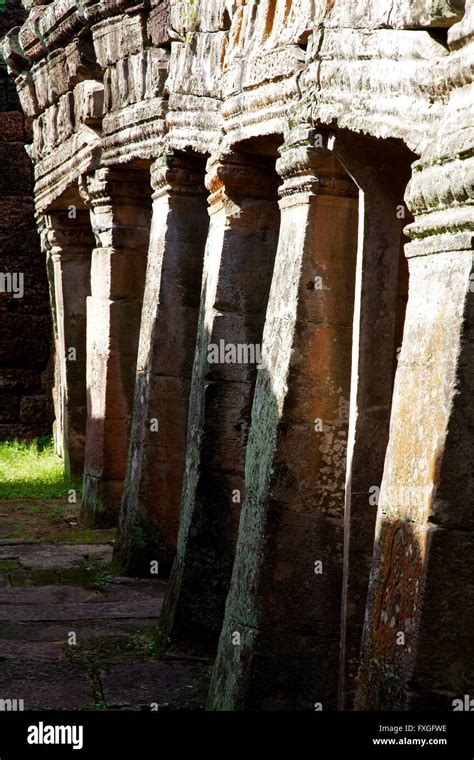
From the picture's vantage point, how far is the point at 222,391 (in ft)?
24.8

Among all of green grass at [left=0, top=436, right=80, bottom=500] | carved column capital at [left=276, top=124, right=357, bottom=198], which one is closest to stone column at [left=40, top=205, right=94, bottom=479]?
green grass at [left=0, top=436, right=80, bottom=500]

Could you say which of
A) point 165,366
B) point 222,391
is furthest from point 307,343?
point 165,366

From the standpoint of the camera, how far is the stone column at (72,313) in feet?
43.4

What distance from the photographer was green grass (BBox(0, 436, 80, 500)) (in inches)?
511

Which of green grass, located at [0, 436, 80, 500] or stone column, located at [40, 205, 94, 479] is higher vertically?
stone column, located at [40, 205, 94, 479]

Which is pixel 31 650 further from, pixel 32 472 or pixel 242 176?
pixel 32 472

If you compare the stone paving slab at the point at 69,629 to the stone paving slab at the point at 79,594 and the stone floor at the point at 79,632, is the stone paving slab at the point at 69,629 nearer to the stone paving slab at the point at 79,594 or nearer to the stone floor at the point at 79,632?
the stone floor at the point at 79,632

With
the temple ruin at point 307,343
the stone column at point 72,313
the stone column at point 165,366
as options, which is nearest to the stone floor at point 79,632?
the temple ruin at point 307,343

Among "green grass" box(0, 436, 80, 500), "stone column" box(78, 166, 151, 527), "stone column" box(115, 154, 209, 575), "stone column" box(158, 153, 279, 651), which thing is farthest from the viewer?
"green grass" box(0, 436, 80, 500)

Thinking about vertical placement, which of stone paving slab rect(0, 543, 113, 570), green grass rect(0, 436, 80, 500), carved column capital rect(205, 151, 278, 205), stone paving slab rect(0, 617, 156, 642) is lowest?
stone paving slab rect(0, 617, 156, 642)

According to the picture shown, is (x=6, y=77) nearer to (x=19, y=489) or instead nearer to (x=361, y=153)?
(x=19, y=489)

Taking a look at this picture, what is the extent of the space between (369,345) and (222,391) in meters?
1.94

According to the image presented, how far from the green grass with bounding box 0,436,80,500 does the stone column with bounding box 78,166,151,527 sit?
175cm

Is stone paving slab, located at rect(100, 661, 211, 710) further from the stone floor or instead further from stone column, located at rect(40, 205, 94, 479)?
stone column, located at rect(40, 205, 94, 479)
